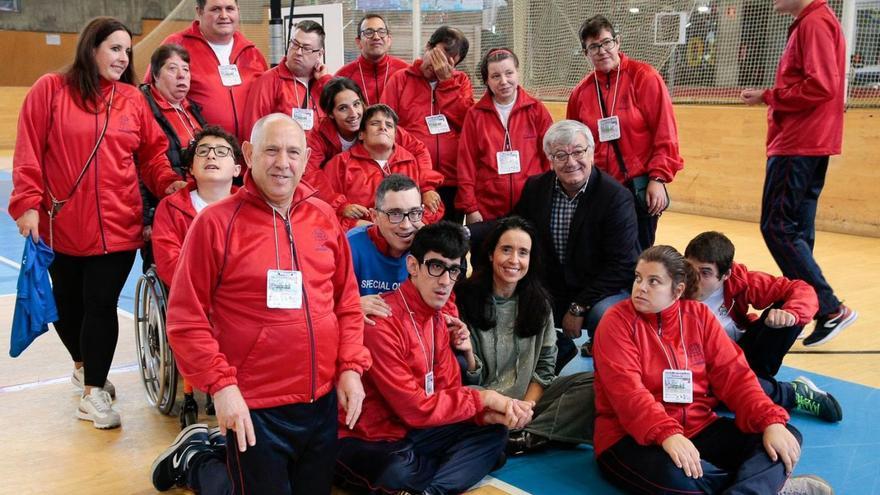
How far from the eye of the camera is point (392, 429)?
299 cm

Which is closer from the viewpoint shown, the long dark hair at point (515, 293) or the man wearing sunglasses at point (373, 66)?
the long dark hair at point (515, 293)

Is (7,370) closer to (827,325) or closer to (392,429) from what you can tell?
(392,429)

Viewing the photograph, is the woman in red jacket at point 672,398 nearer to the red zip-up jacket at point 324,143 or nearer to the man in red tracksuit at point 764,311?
the man in red tracksuit at point 764,311

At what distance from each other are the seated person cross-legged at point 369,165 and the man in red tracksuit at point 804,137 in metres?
1.91

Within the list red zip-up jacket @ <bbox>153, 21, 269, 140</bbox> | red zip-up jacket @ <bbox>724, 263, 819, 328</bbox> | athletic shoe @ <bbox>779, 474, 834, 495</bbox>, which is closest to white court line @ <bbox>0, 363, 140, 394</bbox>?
red zip-up jacket @ <bbox>153, 21, 269, 140</bbox>

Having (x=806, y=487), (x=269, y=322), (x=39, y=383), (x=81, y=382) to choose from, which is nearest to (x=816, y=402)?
(x=806, y=487)

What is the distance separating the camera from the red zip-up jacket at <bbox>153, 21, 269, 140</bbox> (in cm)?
423

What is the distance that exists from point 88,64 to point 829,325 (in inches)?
155

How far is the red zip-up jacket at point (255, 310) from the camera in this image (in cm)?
213

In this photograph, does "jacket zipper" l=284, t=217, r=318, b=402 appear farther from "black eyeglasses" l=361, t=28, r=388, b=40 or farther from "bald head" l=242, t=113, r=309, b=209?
"black eyeglasses" l=361, t=28, r=388, b=40

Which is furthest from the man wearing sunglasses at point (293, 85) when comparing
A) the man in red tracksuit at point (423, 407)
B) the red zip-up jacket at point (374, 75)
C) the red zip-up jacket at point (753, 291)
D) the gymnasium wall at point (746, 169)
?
the gymnasium wall at point (746, 169)

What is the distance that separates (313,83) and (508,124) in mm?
1080

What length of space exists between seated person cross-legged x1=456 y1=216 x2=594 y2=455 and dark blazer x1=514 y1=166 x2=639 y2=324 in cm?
50

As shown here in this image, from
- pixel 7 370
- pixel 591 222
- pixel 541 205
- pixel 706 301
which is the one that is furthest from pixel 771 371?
pixel 7 370
